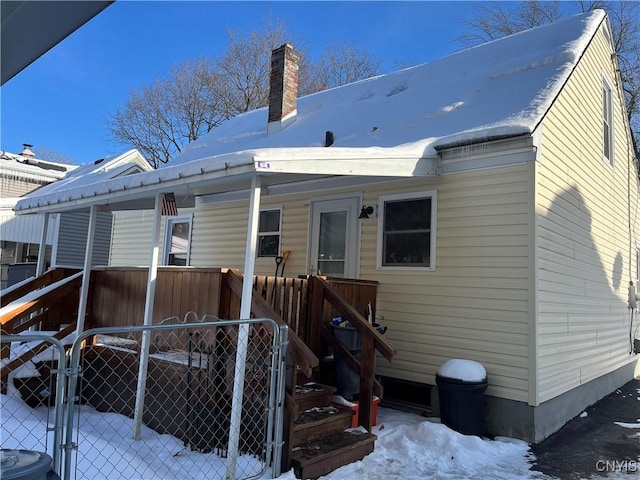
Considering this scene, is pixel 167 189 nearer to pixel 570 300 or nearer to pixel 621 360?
pixel 570 300

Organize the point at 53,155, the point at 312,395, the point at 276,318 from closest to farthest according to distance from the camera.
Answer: the point at 276,318
the point at 312,395
the point at 53,155

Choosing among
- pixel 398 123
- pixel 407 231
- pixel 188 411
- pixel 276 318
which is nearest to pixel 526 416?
pixel 407 231

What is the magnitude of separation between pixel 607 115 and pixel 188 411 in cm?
949

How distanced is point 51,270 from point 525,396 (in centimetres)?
699

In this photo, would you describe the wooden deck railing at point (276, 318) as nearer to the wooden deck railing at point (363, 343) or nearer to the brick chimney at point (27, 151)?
the wooden deck railing at point (363, 343)

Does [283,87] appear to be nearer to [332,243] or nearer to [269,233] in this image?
[269,233]

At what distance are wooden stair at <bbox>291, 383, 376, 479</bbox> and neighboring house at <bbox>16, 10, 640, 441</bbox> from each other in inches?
70.9

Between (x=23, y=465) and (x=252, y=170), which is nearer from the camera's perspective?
(x=23, y=465)

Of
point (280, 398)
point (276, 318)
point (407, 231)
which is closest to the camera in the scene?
point (280, 398)

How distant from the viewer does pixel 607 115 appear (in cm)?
934

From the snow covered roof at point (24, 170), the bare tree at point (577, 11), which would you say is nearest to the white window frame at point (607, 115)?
the bare tree at point (577, 11)

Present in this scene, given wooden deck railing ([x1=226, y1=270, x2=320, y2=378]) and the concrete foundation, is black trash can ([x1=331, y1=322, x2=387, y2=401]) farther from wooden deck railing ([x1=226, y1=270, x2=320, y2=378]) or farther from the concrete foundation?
the concrete foundation

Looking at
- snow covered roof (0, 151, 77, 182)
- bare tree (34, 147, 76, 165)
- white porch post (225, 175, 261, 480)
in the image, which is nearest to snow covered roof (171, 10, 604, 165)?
white porch post (225, 175, 261, 480)

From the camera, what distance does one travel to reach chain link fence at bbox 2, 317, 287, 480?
13.3ft
